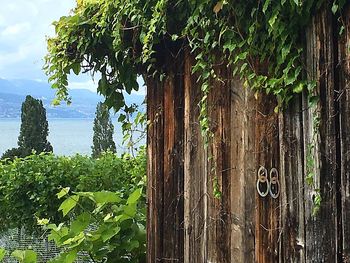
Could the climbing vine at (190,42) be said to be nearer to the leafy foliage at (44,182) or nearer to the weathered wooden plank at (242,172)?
the weathered wooden plank at (242,172)

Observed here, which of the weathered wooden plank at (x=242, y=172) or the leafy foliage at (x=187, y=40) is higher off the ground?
the leafy foliage at (x=187, y=40)

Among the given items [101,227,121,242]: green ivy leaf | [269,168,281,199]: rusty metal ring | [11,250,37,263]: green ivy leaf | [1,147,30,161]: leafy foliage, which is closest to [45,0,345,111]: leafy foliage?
[269,168,281,199]: rusty metal ring

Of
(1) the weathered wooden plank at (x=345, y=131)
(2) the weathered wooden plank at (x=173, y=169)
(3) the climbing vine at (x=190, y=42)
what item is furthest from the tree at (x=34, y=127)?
(1) the weathered wooden plank at (x=345, y=131)

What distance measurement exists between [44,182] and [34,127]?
702cm

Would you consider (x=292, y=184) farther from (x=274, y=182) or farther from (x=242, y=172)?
(x=242, y=172)

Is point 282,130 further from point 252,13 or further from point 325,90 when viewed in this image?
point 252,13

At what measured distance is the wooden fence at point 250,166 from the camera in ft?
6.00

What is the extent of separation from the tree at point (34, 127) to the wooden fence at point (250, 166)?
10.1m

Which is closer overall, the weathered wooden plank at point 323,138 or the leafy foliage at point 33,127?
the weathered wooden plank at point 323,138

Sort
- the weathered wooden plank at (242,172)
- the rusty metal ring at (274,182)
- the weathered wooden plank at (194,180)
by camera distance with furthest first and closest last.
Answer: the weathered wooden plank at (194,180) → the weathered wooden plank at (242,172) → the rusty metal ring at (274,182)

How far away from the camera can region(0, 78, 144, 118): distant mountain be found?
3.42 metres

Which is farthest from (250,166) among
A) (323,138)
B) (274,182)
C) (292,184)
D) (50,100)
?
(50,100)

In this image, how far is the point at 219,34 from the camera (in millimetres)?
2242

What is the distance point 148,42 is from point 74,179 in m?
4.12
